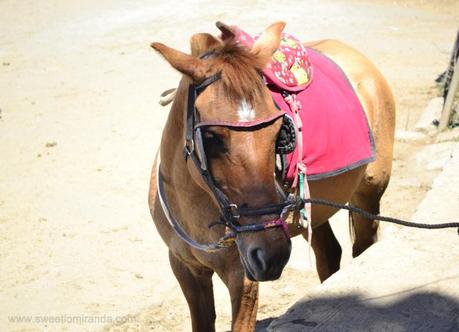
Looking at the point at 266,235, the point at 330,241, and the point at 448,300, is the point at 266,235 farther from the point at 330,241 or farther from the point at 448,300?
the point at 330,241

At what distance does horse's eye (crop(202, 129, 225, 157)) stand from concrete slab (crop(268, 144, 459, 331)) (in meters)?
0.86

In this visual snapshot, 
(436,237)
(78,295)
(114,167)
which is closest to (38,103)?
(114,167)

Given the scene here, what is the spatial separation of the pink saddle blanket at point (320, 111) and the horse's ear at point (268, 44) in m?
0.11

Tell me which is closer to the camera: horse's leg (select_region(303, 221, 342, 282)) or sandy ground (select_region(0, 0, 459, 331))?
horse's leg (select_region(303, 221, 342, 282))

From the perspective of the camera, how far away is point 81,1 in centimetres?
1602

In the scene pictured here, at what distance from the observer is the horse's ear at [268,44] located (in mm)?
2566

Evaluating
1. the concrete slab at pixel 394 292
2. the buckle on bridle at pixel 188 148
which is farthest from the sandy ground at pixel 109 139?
the buckle on bridle at pixel 188 148

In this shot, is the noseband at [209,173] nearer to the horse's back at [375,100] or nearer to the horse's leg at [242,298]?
the horse's leg at [242,298]

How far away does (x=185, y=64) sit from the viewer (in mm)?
2408

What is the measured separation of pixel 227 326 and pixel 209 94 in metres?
2.43

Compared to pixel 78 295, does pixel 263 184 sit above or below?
above

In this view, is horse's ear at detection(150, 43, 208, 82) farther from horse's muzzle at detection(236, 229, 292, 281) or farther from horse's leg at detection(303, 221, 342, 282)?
horse's leg at detection(303, 221, 342, 282)

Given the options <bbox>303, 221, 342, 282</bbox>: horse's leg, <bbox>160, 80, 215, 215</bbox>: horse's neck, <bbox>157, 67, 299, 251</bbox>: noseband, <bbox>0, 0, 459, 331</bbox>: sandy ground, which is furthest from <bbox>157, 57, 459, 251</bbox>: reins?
<bbox>0, 0, 459, 331</bbox>: sandy ground

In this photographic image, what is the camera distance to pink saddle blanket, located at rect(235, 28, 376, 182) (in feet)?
10.3
